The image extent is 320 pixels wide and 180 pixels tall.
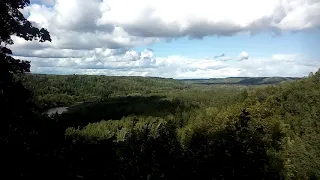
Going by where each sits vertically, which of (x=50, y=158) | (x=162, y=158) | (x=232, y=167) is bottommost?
(x=232, y=167)

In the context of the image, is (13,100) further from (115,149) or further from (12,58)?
(115,149)

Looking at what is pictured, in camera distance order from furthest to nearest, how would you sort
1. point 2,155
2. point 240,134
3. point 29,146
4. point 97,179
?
point 240,134, point 97,179, point 29,146, point 2,155

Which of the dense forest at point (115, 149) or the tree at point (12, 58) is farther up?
the tree at point (12, 58)

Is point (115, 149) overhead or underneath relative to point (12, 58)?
underneath

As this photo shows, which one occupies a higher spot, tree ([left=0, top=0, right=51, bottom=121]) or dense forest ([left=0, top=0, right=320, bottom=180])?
tree ([left=0, top=0, right=51, bottom=121])

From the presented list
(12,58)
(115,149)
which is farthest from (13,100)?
(115,149)

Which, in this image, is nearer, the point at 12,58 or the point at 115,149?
the point at 12,58

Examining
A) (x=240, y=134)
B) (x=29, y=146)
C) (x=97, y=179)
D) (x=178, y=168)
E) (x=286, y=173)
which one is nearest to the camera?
(x=29, y=146)

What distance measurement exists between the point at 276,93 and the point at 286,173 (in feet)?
230

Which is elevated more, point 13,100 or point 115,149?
point 13,100

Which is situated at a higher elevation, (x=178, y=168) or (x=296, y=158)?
(x=178, y=168)

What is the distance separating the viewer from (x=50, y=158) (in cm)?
1505

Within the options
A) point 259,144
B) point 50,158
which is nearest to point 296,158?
point 259,144

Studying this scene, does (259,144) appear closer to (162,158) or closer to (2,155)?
(162,158)
